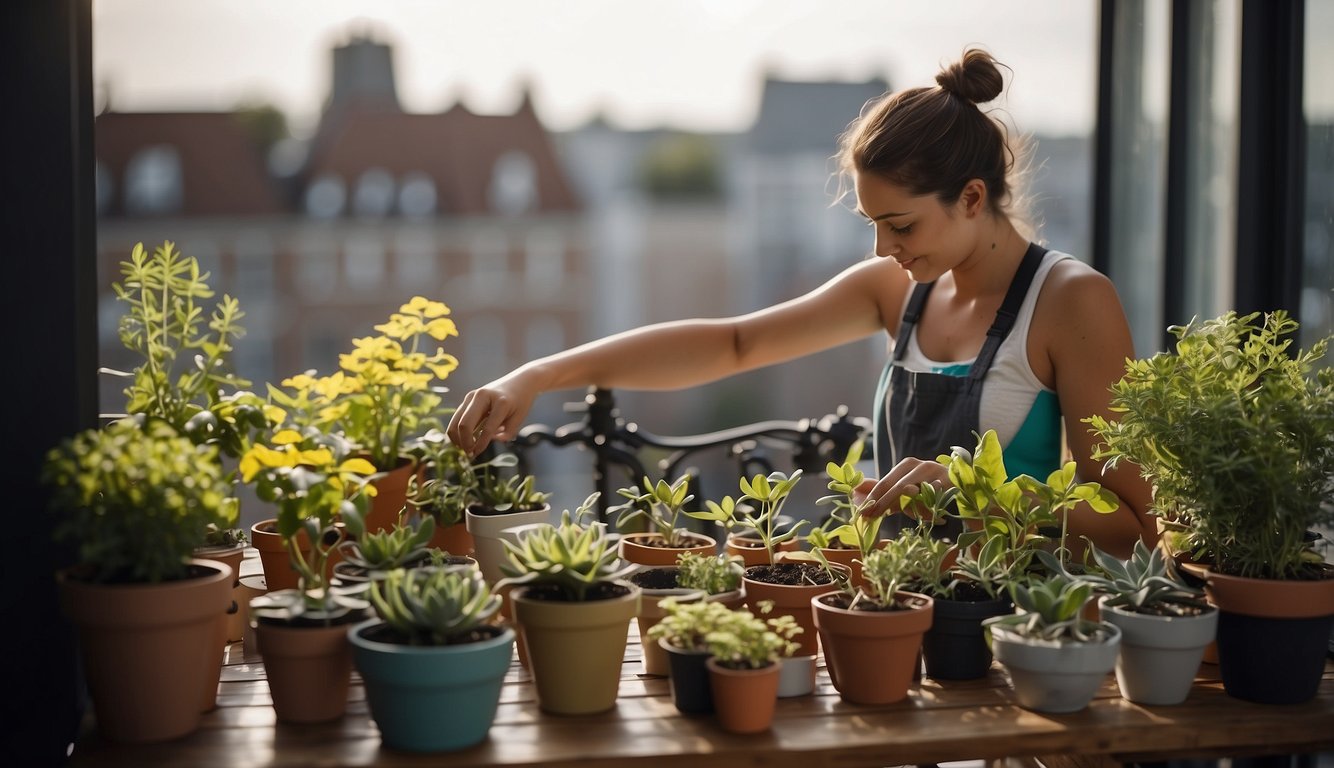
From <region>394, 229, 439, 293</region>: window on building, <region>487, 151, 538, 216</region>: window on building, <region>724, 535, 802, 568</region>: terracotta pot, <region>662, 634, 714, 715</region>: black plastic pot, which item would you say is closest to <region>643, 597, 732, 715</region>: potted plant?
<region>662, 634, 714, 715</region>: black plastic pot

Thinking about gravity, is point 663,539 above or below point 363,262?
below

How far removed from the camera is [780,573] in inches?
63.1

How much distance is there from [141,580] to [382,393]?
58cm

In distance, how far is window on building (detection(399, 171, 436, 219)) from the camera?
4859cm

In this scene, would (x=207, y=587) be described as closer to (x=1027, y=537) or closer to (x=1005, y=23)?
(x=1027, y=537)

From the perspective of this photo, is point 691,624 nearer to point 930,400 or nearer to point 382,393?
point 382,393

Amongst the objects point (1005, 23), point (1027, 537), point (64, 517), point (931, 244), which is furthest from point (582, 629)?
point (1005, 23)

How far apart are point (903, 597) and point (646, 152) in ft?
167

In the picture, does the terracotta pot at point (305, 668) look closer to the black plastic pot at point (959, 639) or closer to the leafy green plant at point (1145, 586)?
the black plastic pot at point (959, 639)

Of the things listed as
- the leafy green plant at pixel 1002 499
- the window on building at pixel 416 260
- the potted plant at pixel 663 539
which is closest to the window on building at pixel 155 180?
the window on building at pixel 416 260

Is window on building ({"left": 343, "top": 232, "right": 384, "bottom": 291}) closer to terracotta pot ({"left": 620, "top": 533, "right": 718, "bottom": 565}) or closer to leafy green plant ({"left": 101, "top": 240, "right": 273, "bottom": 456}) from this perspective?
leafy green plant ({"left": 101, "top": 240, "right": 273, "bottom": 456})

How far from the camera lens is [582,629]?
1.36 m

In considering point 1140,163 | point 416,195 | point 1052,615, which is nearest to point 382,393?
point 1052,615

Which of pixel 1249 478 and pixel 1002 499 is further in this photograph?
pixel 1002 499
